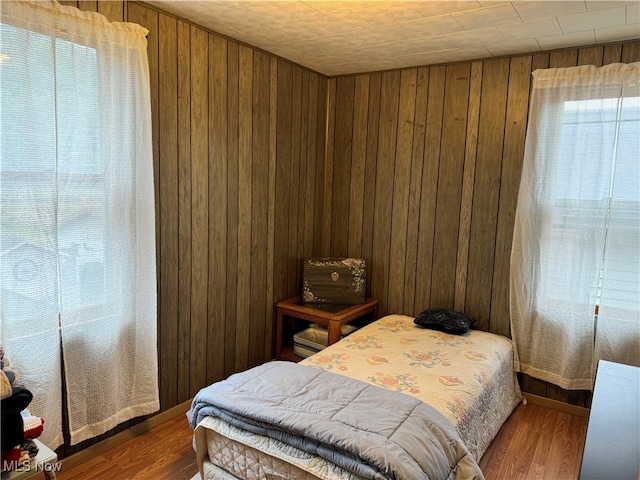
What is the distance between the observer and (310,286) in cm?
326

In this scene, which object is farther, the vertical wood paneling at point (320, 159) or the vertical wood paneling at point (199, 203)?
the vertical wood paneling at point (320, 159)

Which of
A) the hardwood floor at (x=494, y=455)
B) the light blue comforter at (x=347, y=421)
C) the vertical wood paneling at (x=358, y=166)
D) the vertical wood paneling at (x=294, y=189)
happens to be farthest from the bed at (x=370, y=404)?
the vertical wood paneling at (x=358, y=166)

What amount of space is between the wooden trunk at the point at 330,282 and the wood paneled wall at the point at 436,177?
0.90 ft

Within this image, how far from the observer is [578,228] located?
8.60ft

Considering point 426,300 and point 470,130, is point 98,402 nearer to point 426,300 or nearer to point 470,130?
point 426,300

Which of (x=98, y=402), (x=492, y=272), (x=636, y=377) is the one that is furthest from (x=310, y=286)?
(x=636, y=377)

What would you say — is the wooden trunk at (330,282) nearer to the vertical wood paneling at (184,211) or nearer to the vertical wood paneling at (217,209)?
the vertical wood paneling at (217,209)

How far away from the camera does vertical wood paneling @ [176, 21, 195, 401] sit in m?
2.44

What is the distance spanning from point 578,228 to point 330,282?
165cm

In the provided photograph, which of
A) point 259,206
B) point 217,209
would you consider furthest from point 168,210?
point 259,206

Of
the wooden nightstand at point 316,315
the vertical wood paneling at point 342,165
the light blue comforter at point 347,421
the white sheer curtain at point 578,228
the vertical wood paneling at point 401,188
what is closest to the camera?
the light blue comforter at point 347,421

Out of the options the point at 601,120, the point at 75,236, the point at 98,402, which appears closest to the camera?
the point at 75,236

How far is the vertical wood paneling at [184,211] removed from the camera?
7.99 feet

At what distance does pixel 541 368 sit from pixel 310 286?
1.64 m
